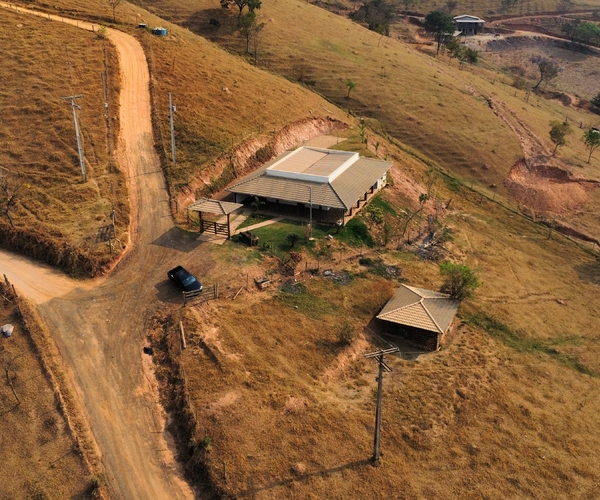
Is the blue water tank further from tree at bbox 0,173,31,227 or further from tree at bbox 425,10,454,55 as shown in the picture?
tree at bbox 425,10,454,55

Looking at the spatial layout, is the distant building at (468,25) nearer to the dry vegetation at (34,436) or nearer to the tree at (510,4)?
the tree at (510,4)

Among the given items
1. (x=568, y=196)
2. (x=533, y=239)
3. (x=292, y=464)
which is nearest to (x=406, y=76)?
(x=568, y=196)

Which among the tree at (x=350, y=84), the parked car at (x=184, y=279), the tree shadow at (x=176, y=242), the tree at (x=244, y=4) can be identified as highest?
the tree at (x=244, y=4)

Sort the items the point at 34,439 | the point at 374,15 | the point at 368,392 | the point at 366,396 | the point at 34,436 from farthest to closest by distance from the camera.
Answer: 1. the point at 374,15
2. the point at 368,392
3. the point at 366,396
4. the point at 34,436
5. the point at 34,439

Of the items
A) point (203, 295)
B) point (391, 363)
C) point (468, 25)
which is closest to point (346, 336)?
point (391, 363)

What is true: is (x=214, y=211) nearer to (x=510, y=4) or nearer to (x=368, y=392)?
(x=368, y=392)

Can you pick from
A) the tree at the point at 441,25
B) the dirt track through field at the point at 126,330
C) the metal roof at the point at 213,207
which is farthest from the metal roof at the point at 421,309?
the tree at the point at 441,25
